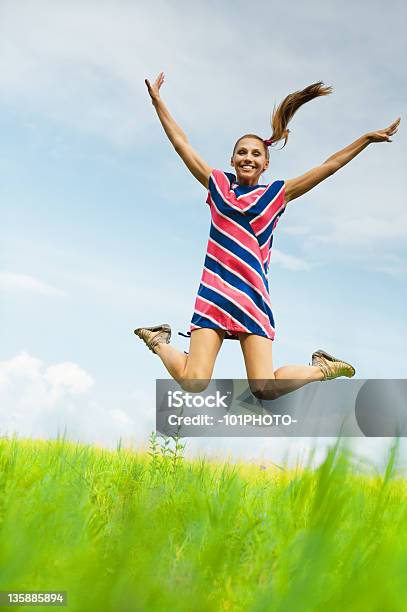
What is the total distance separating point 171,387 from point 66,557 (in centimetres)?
309

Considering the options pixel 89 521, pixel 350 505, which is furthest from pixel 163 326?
pixel 350 505

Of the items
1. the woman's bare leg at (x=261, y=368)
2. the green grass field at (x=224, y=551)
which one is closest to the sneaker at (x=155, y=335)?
the woman's bare leg at (x=261, y=368)

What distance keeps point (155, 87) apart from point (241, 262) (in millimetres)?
1524

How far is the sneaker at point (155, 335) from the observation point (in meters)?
→ 4.87

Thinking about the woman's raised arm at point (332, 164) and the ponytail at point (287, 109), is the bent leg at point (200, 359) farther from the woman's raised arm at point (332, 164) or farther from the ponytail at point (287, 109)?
the ponytail at point (287, 109)

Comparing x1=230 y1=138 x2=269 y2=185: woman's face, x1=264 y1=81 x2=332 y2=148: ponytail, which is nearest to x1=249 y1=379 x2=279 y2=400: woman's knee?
x1=230 y1=138 x2=269 y2=185: woman's face

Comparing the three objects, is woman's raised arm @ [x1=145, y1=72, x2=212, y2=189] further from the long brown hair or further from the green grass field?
the green grass field

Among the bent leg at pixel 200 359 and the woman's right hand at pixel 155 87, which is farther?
the woman's right hand at pixel 155 87

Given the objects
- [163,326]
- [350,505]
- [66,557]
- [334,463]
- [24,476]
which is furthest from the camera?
[163,326]

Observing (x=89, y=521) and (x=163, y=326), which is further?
(x=163, y=326)

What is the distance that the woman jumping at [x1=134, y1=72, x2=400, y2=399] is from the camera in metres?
4.41

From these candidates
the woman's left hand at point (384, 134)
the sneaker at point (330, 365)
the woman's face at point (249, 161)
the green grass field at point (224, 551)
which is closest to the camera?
the green grass field at point (224, 551)

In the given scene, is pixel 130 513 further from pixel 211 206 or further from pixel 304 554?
pixel 211 206

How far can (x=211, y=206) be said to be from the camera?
4.62 m
